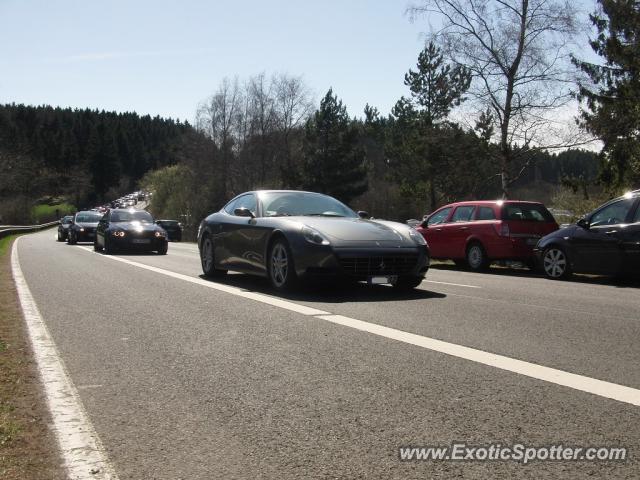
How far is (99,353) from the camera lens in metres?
5.29

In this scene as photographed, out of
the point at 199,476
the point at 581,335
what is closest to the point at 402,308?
the point at 581,335

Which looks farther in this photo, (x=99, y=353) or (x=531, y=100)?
(x=531, y=100)

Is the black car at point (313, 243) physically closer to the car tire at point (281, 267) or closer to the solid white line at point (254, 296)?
the car tire at point (281, 267)

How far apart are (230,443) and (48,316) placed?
15.9 feet

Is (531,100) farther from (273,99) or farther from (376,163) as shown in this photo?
(376,163)

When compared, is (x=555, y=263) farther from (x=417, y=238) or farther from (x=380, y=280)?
(x=380, y=280)

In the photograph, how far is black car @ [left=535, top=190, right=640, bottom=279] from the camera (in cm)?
1085

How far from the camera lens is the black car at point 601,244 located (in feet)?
35.6

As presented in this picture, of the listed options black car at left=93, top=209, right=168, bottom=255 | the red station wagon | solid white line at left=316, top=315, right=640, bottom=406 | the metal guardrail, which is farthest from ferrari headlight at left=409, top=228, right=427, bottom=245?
the metal guardrail

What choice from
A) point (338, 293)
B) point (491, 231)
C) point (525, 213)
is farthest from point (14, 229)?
point (338, 293)

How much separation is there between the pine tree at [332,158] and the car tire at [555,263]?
44237 mm

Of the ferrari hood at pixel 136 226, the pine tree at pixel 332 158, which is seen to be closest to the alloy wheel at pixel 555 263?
the ferrari hood at pixel 136 226

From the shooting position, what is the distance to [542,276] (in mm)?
13281

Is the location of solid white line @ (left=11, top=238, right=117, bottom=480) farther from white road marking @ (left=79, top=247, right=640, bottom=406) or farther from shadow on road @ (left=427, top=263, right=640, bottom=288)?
shadow on road @ (left=427, top=263, right=640, bottom=288)
